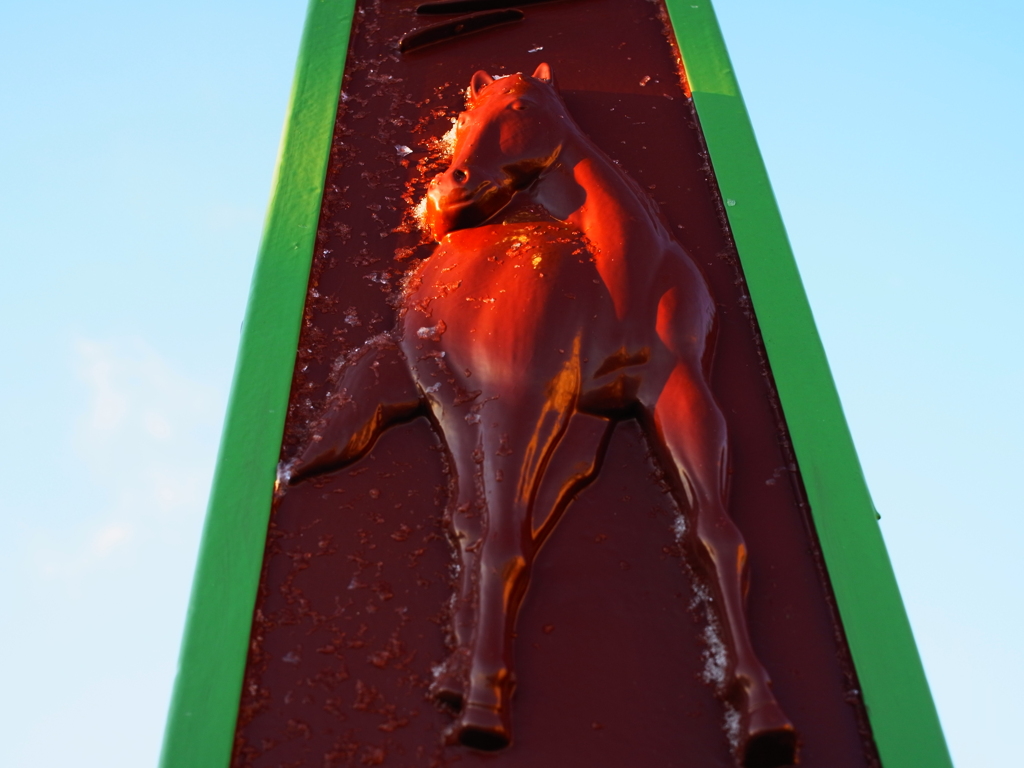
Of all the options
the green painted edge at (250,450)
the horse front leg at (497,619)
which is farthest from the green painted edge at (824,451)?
the green painted edge at (250,450)

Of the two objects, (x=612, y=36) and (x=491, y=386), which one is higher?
(x=612, y=36)

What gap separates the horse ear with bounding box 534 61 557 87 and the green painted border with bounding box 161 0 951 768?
0.37m

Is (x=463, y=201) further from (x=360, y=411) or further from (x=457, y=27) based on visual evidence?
(x=457, y=27)

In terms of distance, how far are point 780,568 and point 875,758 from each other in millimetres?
339

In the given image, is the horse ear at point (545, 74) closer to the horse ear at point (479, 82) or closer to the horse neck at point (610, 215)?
the horse ear at point (479, 82)

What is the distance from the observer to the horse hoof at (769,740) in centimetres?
161

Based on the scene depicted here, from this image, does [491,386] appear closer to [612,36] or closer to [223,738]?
[223,738]

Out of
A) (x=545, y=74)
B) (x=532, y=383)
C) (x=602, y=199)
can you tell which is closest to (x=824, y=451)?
(x=532, y=383)

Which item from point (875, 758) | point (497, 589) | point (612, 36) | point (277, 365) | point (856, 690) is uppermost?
point (612, 36)

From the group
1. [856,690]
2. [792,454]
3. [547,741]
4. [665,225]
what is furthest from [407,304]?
[856,690]

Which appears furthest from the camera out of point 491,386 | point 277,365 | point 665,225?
point 665,225

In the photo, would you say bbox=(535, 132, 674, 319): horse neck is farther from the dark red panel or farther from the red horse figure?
the dark red panel

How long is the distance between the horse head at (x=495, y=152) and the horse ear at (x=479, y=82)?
0.24 ft

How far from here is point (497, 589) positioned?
178 cm
